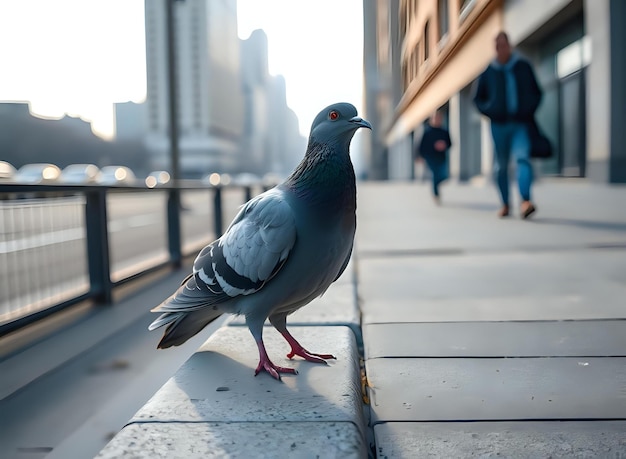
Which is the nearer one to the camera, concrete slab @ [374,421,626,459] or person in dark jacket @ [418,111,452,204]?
concrete slab @ [374,421,626,459]

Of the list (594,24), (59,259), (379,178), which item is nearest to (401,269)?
(59,259)

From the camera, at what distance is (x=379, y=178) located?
55219mm

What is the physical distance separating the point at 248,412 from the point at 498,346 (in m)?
1.28

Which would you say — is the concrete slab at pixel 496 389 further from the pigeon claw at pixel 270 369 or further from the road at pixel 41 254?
the road at pixel 41 254

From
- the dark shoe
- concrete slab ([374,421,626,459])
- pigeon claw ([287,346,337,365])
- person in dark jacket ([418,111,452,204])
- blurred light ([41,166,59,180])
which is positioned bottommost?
concrete slab ([374,421,626,459])

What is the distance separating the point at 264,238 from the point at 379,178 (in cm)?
5398

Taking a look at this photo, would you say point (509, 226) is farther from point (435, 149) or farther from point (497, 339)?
point (435, 149)

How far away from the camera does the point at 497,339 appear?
8.58 ft

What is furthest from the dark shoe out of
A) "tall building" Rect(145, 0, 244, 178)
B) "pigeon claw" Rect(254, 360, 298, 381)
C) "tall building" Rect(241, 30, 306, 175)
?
"tall building" Rect(241, 30, 306, 175)

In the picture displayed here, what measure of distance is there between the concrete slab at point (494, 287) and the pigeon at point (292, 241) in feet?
3.65

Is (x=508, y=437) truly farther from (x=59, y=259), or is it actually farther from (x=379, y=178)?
(x=379, y=178)

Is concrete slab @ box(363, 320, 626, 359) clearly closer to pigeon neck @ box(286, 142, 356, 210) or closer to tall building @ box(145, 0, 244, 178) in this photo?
pigeon neck @ box(286, 142, 356, 210)

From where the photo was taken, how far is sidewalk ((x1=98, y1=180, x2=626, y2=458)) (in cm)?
159

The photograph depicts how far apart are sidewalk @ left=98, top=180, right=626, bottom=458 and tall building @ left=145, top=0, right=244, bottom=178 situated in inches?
88.1
